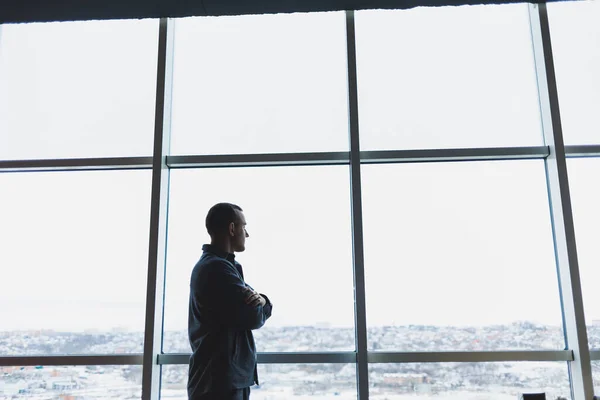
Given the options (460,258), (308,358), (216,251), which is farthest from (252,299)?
(460,258)

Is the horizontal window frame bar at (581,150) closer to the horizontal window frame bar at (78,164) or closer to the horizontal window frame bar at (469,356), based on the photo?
the horizontal window frame bar at (469,356)

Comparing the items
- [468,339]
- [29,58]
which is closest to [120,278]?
[29,58]

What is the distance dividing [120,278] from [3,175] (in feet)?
3.08

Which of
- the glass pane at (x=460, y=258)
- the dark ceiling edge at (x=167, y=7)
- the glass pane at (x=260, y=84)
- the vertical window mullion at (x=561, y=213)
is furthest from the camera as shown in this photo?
the glass pane at (x=260, y=84)

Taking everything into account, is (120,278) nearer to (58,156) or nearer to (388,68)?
(58,156)

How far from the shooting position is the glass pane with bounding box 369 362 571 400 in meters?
2.44

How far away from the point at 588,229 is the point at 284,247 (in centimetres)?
160

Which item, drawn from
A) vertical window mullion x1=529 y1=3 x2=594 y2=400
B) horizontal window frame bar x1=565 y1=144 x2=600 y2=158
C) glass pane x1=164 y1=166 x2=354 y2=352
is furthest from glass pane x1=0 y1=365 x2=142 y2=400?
horizontal window frame bar x1=565 y1=144 x2=600 y2=158

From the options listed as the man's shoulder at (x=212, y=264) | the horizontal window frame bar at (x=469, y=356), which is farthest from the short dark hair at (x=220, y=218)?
the horizontal window frame bar at (x=469, y=356)

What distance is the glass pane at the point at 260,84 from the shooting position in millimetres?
2709

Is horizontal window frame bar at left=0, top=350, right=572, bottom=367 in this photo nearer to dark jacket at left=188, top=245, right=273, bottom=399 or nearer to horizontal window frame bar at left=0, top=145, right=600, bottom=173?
dark jacket at left=188, top=245, right=273, bottom=399

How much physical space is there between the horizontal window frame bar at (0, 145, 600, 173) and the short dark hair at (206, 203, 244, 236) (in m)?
0.54

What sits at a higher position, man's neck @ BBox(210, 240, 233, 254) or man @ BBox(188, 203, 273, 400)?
man's neck @ BBox(210, 240, 233, 254)

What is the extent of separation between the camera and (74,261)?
8.70 feet
